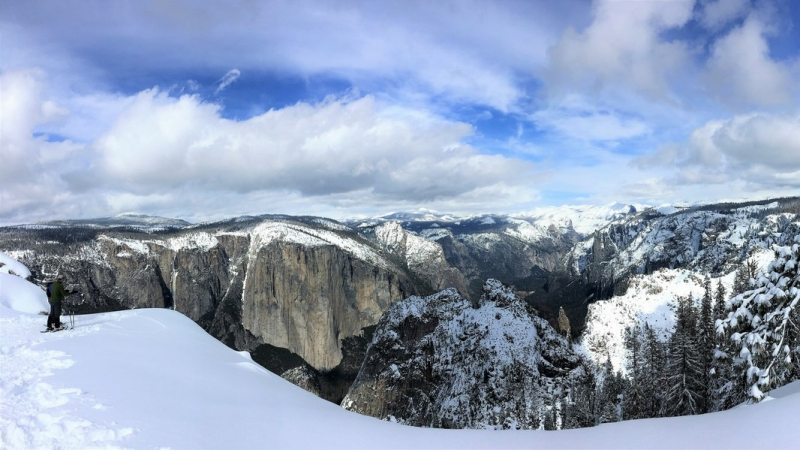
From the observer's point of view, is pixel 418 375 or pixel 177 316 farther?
pixel 418 375

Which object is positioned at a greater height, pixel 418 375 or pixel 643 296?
pixel 643 296

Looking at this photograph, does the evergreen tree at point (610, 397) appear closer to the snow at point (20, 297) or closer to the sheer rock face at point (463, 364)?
the sheer rock face at point (463, 364)

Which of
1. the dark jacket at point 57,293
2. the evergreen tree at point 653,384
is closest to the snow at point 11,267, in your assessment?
the dark jacket at point 57,293

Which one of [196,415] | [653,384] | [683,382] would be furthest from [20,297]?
[653,384]

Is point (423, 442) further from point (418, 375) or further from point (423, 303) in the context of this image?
point (423, 303)

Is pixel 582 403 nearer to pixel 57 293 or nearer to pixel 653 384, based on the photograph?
pixel 653 384

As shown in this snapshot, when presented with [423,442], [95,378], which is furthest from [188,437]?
[423,442]

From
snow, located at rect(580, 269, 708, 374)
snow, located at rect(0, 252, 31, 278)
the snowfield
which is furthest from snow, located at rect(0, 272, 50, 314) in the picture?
snow, located at rect(580, 269, 708, 374)
